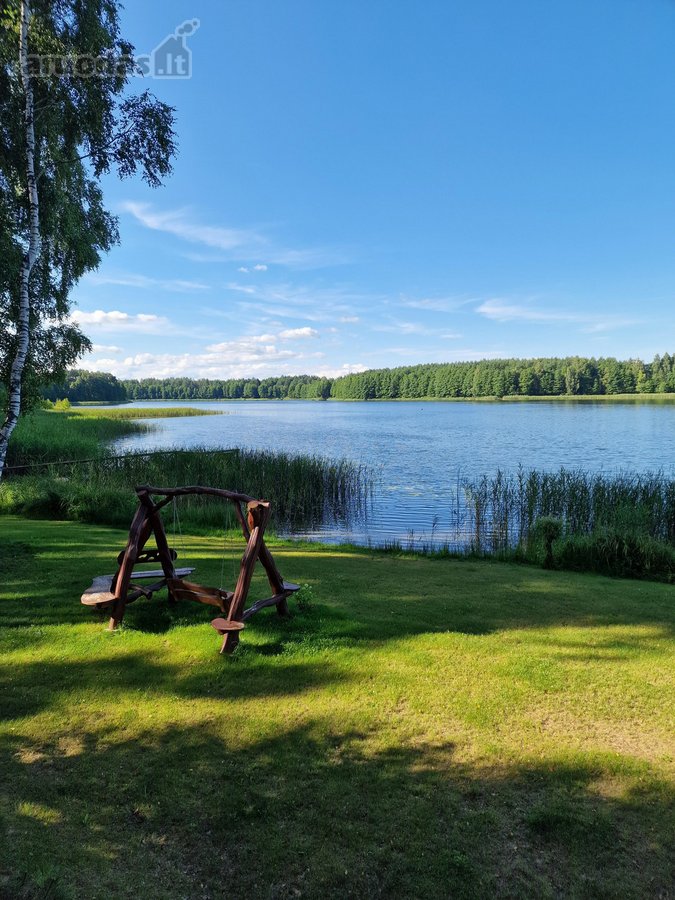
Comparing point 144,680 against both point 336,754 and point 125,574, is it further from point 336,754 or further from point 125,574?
point 336,754

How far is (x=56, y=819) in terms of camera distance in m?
2.64

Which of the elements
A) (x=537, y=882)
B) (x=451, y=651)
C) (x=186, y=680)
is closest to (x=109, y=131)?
(x=186, y=680)

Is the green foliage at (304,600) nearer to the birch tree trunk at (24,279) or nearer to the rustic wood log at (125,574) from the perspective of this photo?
the rustic wood log at (125,574)

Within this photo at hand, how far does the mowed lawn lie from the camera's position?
7.86ft

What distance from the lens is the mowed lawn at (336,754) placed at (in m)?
2.39

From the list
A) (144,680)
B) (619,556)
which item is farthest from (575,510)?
(144,680)

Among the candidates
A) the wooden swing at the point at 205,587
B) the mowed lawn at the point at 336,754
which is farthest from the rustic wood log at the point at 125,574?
the mowed lawn at the point at 336,754

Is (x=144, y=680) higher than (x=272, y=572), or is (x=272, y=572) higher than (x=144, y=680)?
(x=272, y=572)

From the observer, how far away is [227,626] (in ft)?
14.6

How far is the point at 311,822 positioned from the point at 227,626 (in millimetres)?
2007

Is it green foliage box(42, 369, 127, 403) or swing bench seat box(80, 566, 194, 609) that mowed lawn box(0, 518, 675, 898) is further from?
green foliage box(42, 369, 127, 403)

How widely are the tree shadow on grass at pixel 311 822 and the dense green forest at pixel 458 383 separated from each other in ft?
336

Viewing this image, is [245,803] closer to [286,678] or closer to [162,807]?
[162,807]

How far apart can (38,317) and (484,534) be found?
1328 centimetres
